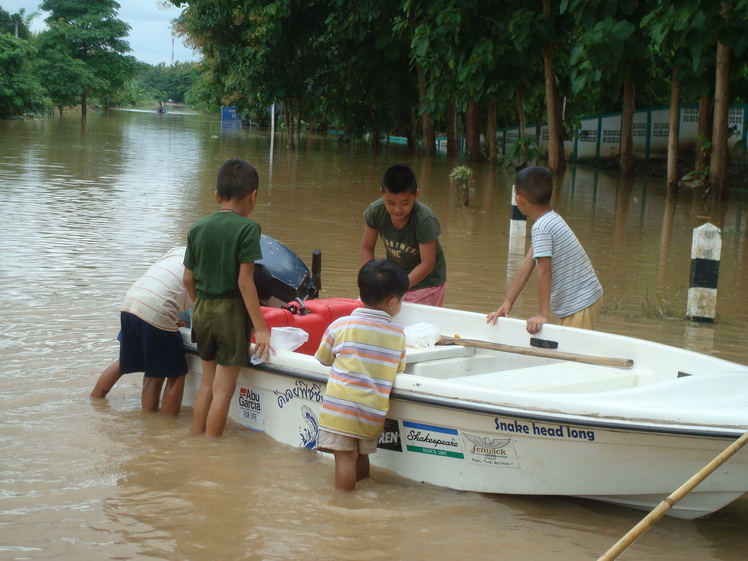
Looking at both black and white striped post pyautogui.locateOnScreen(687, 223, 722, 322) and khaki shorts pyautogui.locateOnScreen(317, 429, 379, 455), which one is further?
black and white striped post pyautogui.locateOnScreen(687, 223, 722, 322)

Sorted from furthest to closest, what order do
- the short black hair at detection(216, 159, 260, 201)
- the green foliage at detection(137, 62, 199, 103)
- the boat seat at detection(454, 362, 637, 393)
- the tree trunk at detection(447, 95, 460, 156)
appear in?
the green foliage at detection(137, 62, 199, 103) → the tree trunk at detection(447, 95, 460, 156) → the short black hair at detection(216, 159, 260, 201) → the boat seat at detection(454, 362, 637, 393)

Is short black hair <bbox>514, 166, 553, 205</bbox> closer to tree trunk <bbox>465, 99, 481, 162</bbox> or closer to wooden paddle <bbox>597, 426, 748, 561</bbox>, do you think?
wooden paddle <bbox>597, 426, 748, 561</bbox>

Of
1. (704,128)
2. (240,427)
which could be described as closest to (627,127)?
(704,128)

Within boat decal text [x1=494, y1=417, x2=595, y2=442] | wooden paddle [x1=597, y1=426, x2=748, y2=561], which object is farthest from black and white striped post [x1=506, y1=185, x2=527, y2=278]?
wooden paddle [x1=597, y1=426, x2=748, y2=561]

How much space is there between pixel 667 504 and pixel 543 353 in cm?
186

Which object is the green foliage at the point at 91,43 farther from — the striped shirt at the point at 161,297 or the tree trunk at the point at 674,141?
the striped shirt at the point at 161,297

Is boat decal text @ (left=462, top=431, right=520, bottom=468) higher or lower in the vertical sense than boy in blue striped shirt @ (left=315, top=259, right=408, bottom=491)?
lower

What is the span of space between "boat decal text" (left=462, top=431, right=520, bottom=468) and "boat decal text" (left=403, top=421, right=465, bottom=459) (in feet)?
0.19

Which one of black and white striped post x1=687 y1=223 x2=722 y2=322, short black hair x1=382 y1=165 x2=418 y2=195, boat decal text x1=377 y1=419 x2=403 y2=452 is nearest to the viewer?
boat decal text x1=377 y1=419 x2=403 y2=452

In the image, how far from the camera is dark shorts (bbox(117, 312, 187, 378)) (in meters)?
5.21

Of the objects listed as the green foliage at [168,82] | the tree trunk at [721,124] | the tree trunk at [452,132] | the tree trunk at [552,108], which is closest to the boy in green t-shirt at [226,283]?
the tree trunk at [721,124]

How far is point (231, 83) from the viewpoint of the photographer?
36.2 metres

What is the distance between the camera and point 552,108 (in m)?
19.3

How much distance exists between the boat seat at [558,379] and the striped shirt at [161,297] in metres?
1.66
